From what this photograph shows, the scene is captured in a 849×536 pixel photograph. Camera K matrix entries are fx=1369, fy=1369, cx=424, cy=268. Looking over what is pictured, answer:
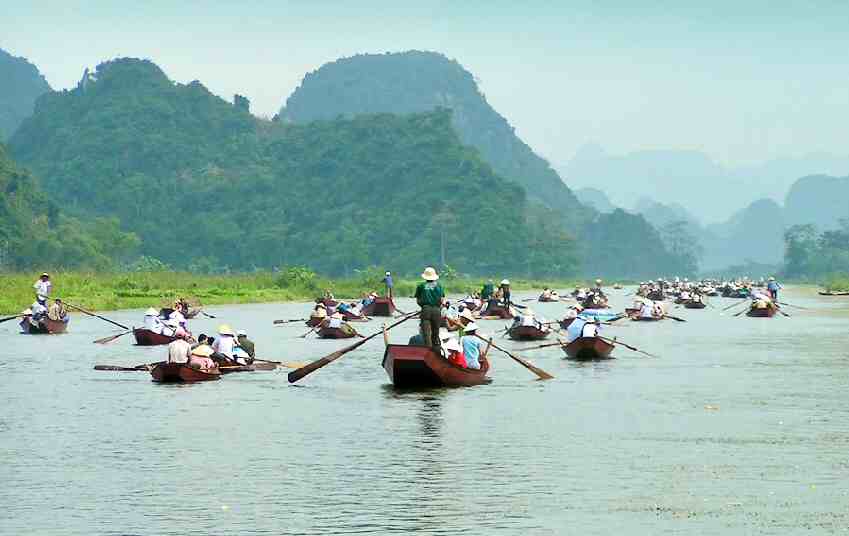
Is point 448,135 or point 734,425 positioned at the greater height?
point 448,135

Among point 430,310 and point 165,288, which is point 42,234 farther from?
point 430,310

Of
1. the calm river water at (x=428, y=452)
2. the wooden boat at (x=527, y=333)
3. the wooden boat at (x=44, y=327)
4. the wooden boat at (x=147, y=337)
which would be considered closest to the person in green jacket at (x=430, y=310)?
the calm river water at (x=428, y=452)

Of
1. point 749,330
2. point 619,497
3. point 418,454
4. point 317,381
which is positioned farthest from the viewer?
point 749,330

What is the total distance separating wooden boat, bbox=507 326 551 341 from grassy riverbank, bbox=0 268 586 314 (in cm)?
2559

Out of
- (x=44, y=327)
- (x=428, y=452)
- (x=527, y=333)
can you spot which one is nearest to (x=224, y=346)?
(x=428, y=452)

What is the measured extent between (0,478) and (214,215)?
518 ft

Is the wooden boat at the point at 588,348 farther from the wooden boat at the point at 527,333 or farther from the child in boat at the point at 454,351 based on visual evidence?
the child in boat at the point at 454,351

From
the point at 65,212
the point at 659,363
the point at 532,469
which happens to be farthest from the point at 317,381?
the point at 65,212

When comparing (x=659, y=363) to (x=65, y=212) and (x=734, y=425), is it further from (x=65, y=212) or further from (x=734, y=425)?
(x=65, y=212)

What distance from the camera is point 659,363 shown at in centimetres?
4212

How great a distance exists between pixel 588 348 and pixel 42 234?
95853mm

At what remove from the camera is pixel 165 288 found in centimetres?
9275

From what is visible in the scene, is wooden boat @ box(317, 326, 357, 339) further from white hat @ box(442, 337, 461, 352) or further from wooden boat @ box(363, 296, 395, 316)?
wooden boat @ box(363, 296, 395, 316)

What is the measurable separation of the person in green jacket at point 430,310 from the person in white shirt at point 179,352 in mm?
5907
